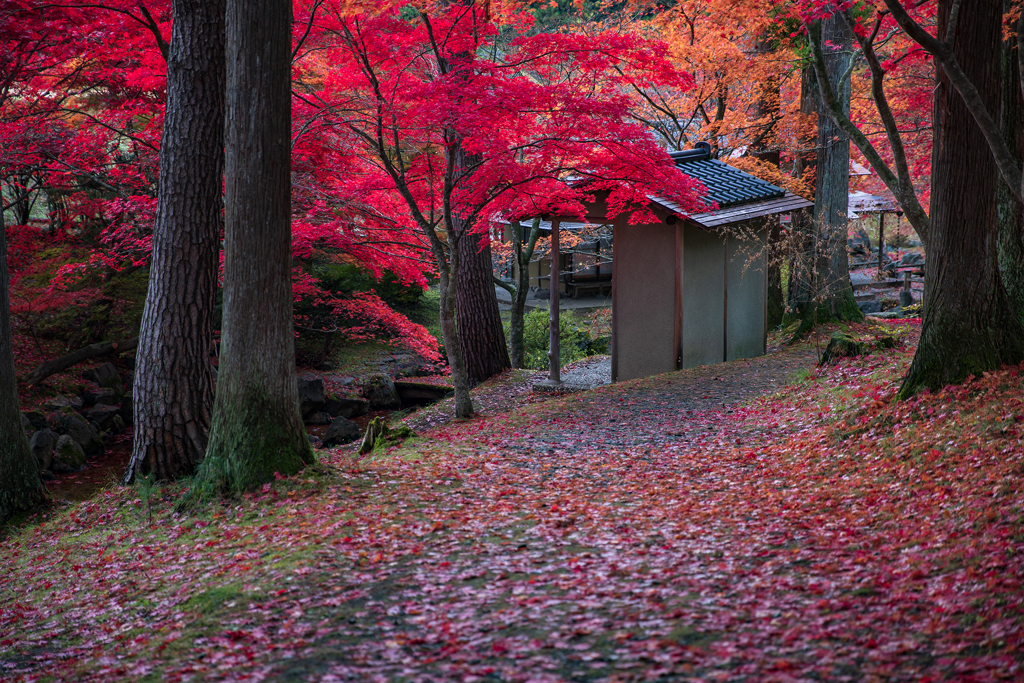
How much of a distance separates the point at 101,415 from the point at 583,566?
11.8 meters

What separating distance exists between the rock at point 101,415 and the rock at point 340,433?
14.2 ft

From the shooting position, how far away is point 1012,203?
7910 millimetres

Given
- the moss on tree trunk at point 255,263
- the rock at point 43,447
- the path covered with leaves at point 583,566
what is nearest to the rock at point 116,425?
the rock at point 43,447

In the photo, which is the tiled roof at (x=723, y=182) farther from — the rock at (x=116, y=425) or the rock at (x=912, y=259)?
the rock at (x=912, y=259)

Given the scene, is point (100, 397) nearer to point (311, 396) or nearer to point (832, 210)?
point (311, 396)

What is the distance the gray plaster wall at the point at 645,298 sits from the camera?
1198 cm

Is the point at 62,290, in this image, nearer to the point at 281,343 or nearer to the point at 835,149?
the point at 281,343

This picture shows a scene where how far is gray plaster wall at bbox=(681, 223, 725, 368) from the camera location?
39.5ft

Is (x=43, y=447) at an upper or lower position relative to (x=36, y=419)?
lower

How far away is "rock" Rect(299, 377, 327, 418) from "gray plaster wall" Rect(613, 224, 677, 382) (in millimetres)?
6487

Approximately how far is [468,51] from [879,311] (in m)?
14.1

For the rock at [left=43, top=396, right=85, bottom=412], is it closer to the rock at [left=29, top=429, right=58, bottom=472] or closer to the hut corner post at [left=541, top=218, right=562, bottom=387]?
the rock at [left=29, top=429, right=58, bottom=472]

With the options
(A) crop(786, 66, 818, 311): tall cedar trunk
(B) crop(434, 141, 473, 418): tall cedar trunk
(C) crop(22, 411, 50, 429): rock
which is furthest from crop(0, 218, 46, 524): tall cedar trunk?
(A) crop(786, 66, 818, 311): tall cedar trunk

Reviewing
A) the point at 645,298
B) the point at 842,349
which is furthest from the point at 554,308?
the point at 842,349
